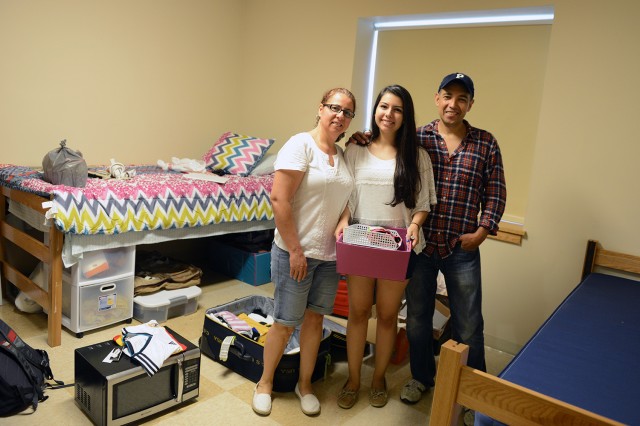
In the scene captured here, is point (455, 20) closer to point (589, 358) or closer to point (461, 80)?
point (461, 80)

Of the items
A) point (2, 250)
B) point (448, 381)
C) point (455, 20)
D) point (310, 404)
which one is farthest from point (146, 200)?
point (455, 20)

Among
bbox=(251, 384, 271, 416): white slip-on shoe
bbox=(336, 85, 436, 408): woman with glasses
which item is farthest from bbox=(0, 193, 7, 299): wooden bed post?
bbox=(336, 85, 436, 408): woman with glasses

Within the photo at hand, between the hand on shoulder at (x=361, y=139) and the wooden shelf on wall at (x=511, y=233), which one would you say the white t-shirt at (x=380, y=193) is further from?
the wooden shelf on wall at (x=511, y=233)

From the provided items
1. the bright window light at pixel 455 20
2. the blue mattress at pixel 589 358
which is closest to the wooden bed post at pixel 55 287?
the blue mattress at pixel 589 358

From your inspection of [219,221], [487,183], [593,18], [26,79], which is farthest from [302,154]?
[26,79]

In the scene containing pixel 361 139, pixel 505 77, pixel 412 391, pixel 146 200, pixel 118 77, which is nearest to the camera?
pixel 361 139

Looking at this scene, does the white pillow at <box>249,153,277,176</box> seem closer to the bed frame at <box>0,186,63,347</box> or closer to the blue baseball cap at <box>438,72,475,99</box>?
the bed frame at <box>0,186,63,347</box>

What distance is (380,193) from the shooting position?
2.01m

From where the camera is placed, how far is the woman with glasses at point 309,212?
1.92 meters

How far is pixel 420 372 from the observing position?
7.89ft

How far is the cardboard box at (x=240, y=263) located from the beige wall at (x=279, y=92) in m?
0.84

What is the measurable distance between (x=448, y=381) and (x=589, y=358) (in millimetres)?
591

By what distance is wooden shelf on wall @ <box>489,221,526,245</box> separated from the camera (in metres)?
2.85

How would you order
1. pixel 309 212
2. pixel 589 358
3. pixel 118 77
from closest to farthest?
pixel 589 358
pixel 309 212
pixel 118 77
